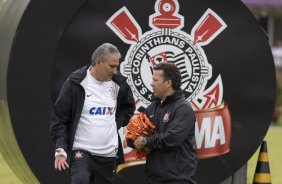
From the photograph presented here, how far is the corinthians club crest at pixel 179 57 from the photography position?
900cm

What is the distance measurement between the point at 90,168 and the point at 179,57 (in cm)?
222

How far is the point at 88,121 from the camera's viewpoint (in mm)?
7332

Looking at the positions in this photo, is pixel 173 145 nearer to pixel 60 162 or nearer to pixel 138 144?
pixel 138 144

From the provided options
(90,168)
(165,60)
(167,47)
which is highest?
(167,47)

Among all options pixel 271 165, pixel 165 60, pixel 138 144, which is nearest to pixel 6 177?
pixel 165 60

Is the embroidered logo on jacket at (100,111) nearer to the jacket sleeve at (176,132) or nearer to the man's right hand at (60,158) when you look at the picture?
the man's right hand at (60,158)

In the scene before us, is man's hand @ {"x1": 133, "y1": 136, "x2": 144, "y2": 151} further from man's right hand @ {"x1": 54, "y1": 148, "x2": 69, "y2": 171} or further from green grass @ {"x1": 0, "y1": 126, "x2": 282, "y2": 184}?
green grass @ {"x1": 0, "y1": 126, "x2": 282, "y2": 184}

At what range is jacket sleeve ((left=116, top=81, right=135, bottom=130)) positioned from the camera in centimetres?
771

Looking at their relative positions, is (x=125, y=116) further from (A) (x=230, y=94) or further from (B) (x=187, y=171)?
(A) (x=230, y=94)

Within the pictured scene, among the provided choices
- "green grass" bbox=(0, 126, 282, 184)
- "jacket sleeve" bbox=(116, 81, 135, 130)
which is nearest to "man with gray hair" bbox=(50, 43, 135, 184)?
"jacket sleeve" bbox=(116, 81, 135, 130)

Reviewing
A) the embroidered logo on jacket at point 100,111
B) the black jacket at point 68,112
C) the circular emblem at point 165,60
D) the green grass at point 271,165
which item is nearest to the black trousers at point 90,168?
the black jacket at point 68,112

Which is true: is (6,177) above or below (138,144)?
below

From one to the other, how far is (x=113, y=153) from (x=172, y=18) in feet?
7.16

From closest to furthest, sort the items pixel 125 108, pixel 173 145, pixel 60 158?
pixel 173 145 → pixel 60 158 → pixel 125 108
